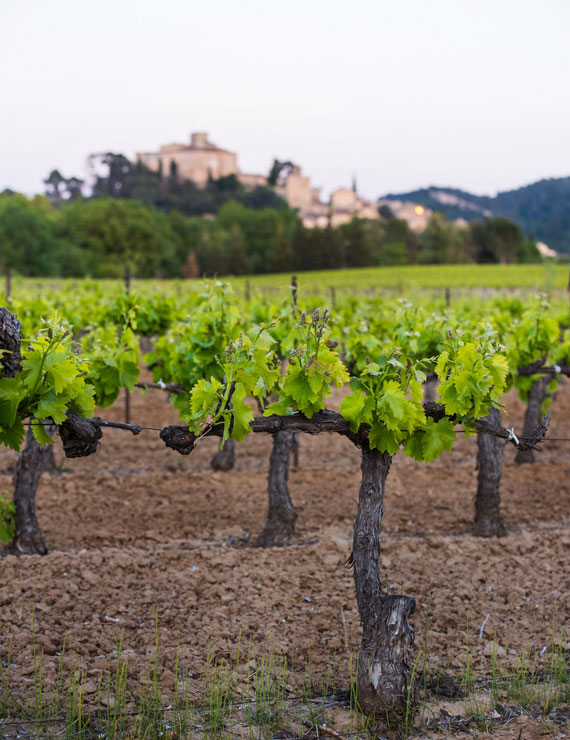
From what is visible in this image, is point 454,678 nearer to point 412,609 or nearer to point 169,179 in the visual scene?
point 412,609

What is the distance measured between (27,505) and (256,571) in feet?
6.80

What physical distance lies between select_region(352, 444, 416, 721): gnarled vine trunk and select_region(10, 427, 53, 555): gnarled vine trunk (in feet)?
10.7

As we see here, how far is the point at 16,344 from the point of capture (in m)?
3.80

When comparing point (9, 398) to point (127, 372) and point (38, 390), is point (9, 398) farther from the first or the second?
point (127, 372)

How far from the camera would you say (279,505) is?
6820mm

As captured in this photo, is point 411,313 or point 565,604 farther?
point 411,313

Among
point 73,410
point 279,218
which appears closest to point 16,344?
point 73,410

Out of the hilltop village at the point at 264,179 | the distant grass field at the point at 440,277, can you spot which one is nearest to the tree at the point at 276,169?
the hilltop village at the point at 264,179

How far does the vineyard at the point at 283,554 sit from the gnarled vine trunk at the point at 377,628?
0.01 meters

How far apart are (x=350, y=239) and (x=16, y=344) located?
67.2 meters

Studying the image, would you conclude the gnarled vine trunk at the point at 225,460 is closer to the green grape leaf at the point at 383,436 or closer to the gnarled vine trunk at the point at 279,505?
the gnarled vine trunk at the point at 279,505

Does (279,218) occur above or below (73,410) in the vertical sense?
above

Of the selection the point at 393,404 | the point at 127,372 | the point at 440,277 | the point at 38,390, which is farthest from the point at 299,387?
the point at 440,277

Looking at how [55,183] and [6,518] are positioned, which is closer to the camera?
[6,518]
